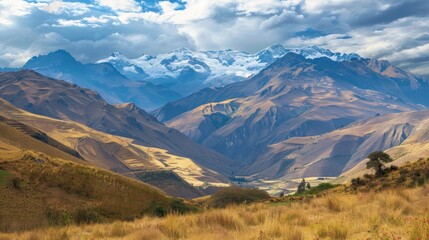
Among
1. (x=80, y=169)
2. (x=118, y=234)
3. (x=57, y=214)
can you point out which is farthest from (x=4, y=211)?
(x=118, y=234)

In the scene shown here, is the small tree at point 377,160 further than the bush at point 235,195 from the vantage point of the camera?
No

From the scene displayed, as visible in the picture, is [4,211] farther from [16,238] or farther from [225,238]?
[225,238]

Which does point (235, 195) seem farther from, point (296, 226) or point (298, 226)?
point (296, 226)

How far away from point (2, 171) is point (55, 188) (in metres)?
3.65

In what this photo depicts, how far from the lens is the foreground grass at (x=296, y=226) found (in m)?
11.2

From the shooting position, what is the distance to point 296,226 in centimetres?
1225

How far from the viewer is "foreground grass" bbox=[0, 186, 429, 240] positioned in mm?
11182

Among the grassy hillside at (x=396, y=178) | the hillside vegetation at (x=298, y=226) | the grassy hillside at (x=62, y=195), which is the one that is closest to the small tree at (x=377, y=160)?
the grassy hillside at (x=396, y=178)

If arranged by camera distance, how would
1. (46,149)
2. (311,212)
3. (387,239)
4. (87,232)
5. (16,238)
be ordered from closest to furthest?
(387,239)
(16,238)
(87,232)
(311,212)
(46,149)

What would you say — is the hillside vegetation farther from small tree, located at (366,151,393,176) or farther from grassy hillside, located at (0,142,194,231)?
small tree, located at (366,151,393,176)

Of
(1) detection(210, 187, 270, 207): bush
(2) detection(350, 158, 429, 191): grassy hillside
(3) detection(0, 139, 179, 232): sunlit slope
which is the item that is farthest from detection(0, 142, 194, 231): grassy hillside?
(1) detection(210, 187, 270, 207): bush

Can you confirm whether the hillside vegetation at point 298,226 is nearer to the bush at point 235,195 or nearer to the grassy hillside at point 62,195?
the grassy hillside at point 62,195

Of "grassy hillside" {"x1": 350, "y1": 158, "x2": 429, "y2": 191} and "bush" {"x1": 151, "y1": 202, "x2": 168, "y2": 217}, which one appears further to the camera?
"bush" {"x1": 151, "y1": 202, "x2": 168, "y2": 217}

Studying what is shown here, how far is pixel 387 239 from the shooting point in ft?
32.1
